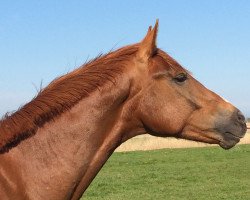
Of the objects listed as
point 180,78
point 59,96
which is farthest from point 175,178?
point 59,96

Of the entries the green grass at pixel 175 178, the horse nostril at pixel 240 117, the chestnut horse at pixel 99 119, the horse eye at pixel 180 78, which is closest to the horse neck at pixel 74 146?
the chestnut horse at pixel 99 119

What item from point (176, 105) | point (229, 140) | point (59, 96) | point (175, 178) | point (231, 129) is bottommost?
point (175, 178)

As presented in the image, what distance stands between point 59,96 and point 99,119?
0.42 m

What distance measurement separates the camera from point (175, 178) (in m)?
19.2

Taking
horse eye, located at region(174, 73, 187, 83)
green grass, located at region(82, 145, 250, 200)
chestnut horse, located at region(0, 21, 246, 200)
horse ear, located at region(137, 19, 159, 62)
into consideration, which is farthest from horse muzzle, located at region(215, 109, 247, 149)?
green grass, located at region(82, 145, 250, 200)

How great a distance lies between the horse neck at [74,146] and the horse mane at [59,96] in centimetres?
6

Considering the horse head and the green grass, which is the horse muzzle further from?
the green grass

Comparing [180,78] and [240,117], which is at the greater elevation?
[180,78]

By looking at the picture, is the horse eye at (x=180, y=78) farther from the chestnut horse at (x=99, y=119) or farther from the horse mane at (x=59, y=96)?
the horse mane at (x=59, y=96)

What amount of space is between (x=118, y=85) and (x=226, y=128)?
117 cm

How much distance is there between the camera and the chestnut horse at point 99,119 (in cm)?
416

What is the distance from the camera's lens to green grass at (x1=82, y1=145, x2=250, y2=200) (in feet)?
50.2

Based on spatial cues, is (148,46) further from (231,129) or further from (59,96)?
(231,129)

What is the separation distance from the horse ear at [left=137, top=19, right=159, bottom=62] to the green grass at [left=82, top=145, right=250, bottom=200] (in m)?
9.31
